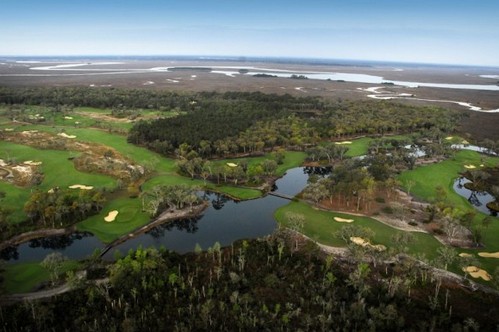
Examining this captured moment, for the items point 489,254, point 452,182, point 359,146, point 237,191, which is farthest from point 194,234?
point 359,146

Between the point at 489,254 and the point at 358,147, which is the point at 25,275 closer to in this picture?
the point at 489,254

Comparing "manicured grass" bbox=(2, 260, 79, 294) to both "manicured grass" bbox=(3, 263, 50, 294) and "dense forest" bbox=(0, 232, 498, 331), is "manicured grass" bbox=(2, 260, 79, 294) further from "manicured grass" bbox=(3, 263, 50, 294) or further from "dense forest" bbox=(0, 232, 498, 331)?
"dense forest" bbox=(0, 232, 498, 331)

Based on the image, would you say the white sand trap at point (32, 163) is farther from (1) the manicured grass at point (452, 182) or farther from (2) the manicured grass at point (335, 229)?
(1) the manicured grass at point (452, 182)

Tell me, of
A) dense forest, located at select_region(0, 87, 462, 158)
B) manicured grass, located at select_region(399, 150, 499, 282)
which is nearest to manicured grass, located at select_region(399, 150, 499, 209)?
manicured grass, located at select_region(399, 150, 499, 282)

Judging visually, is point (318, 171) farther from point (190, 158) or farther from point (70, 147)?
point (70, 147)

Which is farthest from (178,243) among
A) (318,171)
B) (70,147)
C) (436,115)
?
(436,115)

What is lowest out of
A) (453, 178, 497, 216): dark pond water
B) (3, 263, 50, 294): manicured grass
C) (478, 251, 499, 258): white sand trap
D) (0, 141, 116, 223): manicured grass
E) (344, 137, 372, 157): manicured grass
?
(3, 263, 50, 294): manicured grass

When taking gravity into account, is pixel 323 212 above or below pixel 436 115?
below
